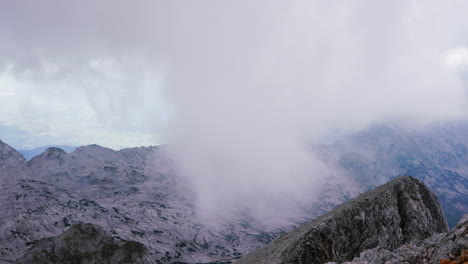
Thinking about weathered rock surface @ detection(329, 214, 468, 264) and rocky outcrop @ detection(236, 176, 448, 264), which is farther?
rocky outcrop @ detection(236, 176, 448, 264)

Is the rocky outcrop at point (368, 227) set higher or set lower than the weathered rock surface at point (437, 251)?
higher

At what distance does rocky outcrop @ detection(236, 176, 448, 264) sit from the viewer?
51.9 metres

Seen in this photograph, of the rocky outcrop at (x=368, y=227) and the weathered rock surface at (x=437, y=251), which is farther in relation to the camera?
the rocky outcrop at (x=368, y=227)

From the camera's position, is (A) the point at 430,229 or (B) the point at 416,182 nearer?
(A) the point at 430,229

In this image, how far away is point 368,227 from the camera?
62625 mm

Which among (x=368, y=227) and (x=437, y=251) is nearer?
(x=437, y=251)

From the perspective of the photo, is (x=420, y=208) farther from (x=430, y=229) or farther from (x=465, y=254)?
(x=465, y=254)

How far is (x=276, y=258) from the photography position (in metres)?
52.2

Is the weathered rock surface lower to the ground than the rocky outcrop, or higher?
lower

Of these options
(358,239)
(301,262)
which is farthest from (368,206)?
(301,262)

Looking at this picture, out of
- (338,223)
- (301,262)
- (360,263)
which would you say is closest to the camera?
(360,263)

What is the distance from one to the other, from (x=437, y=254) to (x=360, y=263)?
27.5 feet

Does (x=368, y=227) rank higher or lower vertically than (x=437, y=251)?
higher

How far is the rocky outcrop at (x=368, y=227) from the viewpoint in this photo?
51.9 m
